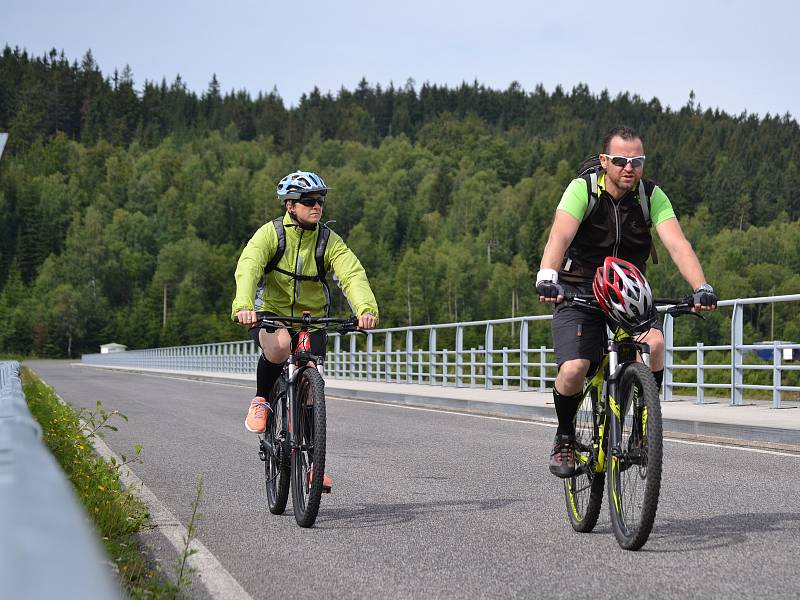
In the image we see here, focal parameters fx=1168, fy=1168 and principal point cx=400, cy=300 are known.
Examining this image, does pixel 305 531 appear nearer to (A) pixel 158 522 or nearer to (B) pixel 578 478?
(A) pixel 158 522

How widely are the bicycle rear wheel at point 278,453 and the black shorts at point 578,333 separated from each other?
1629 mm

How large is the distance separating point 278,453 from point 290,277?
991 mm

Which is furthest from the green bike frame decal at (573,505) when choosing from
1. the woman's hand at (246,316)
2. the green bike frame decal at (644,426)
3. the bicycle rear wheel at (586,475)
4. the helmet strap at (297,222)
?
the helmet strap at (297,222)

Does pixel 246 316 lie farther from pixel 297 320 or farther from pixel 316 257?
pixel 316 257

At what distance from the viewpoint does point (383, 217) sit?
158 m

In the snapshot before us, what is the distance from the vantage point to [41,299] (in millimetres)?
142375

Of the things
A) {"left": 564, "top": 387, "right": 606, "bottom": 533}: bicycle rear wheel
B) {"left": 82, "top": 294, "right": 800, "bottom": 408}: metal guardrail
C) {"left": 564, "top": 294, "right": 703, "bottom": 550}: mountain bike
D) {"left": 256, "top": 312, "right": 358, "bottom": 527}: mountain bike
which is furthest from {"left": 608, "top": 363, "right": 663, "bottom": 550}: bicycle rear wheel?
{"left": 82, "top": 294, "right": 800, "bottom": 408}: metal guardrail

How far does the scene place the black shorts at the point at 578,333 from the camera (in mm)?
5500

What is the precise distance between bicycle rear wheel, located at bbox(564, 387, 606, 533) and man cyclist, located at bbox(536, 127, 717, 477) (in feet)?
0.17

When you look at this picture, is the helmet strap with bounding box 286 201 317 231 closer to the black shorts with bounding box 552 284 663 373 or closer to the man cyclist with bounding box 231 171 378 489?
the man cyclist with bounding box 231 171 378 489

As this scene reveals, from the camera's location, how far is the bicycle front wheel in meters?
6.32

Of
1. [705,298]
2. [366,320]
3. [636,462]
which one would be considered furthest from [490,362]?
[636,462]

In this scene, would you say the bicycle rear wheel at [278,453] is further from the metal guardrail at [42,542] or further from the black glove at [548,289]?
the metal guardrail at [42,542]

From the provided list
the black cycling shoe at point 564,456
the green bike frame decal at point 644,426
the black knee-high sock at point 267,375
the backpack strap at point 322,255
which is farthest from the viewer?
the black knee-high sock at point 267,375
